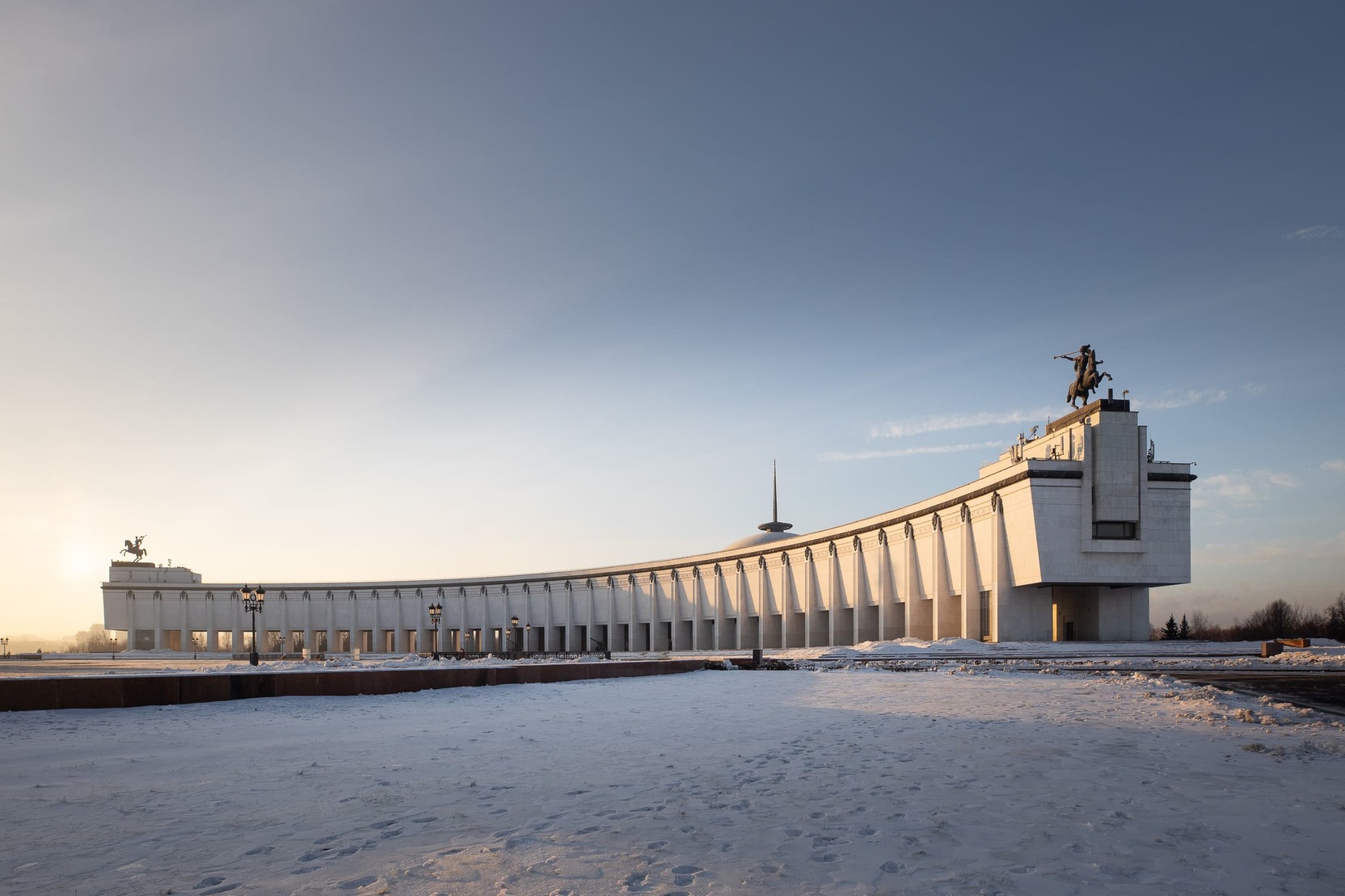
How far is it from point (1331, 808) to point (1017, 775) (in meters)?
2.29

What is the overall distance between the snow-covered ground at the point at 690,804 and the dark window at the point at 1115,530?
38.5 m

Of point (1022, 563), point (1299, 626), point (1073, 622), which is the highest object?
point (1022, 563)

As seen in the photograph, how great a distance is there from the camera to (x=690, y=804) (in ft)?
23.4

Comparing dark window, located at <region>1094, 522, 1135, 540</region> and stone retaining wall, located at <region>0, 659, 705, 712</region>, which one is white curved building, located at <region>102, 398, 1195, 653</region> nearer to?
dark window, located at <region>1094, 522, 1135, 540</region>

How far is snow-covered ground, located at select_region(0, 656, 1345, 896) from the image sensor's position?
5285 mm

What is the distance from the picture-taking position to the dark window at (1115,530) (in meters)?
48.9

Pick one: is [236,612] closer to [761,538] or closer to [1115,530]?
[761,538]

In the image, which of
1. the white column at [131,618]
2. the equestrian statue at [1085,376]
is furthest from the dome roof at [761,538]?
the white column at [131,618]

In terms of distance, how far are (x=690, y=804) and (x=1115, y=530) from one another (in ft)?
160

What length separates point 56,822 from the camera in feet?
22.2

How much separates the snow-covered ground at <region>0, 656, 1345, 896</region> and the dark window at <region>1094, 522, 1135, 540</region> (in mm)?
38477

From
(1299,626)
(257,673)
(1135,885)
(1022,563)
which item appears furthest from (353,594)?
(1135,885)

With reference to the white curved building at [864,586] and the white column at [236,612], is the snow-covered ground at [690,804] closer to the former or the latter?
the white curved building at [864,586]

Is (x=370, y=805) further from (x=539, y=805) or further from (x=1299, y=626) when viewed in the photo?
(x=1299, y=626)
